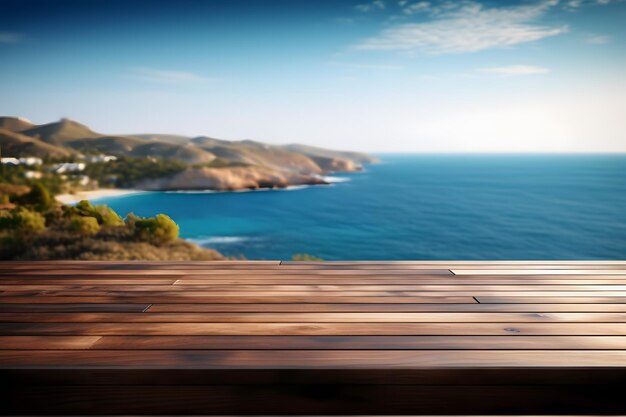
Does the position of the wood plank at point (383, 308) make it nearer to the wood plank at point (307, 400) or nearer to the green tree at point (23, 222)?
the wood plank at point (307, 400)

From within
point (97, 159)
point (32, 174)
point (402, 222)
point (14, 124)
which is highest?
point (14, 124)

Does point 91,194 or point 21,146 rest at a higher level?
point 21,146

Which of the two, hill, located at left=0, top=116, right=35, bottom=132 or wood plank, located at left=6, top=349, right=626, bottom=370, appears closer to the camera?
wood plank, located at left=6, top=349, right=626, bottom=370

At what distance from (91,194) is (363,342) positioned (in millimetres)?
13799

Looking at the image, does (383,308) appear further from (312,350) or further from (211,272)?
(211,272)

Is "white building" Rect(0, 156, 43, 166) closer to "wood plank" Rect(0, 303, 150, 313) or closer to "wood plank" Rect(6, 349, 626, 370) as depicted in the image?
"wood plank" Rect(0, 303, 150, 313)

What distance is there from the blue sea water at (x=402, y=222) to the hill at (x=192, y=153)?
1.25m

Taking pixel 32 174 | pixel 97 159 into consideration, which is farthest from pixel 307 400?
pixel 97 159

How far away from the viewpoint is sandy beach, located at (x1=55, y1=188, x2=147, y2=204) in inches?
426

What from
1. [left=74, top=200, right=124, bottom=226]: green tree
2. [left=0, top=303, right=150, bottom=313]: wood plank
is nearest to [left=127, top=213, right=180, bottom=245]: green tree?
[left=74, top=200, right=124, bottom=226]: green tree

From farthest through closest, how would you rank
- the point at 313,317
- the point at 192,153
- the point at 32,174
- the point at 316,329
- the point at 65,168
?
the point at 192,153, the point at 65,168, the point at 32,174, the point at 313,317, the point at 316,329

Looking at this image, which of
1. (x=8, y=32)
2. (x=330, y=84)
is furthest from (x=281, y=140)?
(x=8, y=32)

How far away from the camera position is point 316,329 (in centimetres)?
136

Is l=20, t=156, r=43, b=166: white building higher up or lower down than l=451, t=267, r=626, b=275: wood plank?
higher up
